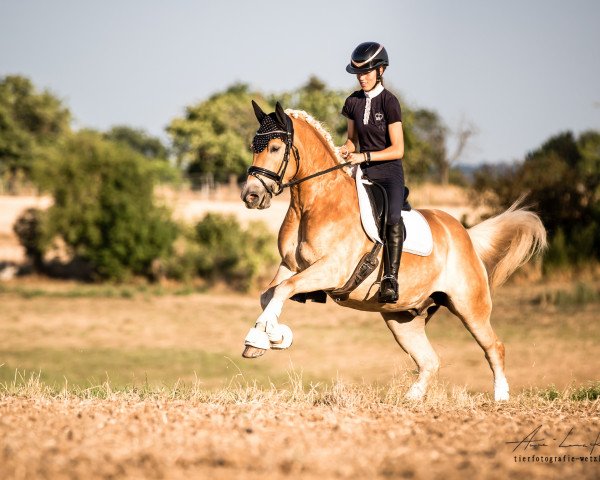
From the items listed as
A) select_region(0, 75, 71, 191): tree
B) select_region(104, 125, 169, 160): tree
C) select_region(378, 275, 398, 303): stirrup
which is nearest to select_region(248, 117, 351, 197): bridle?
select_region(378, 275, 398, 303): stirrup

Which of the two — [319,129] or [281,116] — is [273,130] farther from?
[319,129]

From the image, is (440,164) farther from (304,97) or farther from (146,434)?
(146,434)

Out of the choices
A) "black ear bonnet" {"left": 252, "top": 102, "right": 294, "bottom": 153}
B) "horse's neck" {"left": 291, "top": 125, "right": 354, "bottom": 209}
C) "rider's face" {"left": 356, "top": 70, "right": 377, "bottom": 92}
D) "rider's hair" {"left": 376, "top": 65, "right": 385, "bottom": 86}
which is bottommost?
"horse's neck" {"left": 291, "top": 125, "right": 354, "bottom": 209}

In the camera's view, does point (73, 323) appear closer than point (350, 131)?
No

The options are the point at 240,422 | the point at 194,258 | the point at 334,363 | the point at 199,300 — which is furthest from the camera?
the point at 194,258

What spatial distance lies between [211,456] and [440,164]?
2327 inches

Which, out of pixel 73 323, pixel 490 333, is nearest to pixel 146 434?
pixel 490 333

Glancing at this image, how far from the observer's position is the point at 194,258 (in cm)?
3516

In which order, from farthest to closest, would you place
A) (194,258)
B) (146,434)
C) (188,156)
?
(188,156) → (194,258) → (146,434)

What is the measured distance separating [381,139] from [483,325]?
265 cm

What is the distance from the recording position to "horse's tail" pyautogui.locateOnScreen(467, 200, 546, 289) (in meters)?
10.2

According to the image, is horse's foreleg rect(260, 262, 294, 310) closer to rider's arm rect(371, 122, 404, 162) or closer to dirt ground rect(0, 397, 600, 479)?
dirt ground rect(0, 397, 600, 479)

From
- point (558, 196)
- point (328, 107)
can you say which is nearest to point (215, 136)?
point (328, 107)

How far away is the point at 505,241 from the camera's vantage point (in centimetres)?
1032
